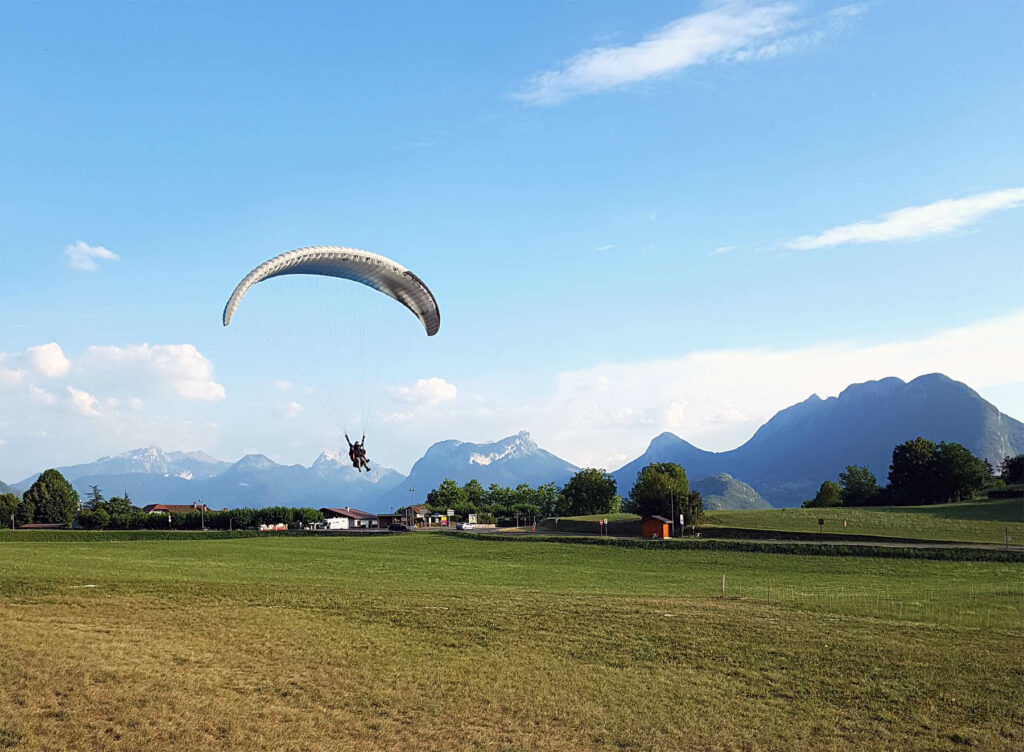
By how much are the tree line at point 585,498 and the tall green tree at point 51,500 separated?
66.7m

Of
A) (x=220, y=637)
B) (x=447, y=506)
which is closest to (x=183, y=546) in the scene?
(x=220, y=637)

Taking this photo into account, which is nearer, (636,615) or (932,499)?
(636,615)

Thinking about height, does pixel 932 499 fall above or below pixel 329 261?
below

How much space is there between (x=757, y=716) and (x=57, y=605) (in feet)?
78.9

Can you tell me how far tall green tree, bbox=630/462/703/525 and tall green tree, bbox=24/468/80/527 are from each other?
95.8m

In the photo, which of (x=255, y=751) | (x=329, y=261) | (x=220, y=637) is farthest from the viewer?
(x=329, y=261)

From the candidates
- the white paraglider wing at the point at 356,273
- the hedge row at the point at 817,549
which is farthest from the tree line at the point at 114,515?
the white paraglider wing at the point at 356,273

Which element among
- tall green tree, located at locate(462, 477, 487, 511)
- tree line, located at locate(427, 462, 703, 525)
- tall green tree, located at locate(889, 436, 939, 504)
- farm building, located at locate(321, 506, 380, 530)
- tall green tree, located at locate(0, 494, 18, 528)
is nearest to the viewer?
tree line, located at locate(427, 462, 703, 525)

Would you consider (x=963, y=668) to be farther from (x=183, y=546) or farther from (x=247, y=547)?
(x=183, y=546)

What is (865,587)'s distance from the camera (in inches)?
1551

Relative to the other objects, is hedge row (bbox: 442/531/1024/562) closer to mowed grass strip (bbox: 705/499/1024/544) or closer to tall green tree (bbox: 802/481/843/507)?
mowed grass strip (bbox: 705/499/1024/544)

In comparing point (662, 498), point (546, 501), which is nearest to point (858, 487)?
point (546, 501)

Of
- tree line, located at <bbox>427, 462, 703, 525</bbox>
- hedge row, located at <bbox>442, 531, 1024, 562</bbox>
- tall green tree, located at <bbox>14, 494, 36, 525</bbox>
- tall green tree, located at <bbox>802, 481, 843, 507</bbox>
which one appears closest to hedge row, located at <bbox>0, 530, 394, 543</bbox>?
hedge row, located at <bbox>442, 531, 1024, 562</bbox>

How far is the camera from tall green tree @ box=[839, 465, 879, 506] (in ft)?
457
